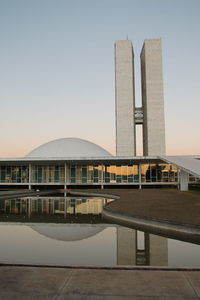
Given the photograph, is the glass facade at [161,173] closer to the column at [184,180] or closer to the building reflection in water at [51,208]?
the column at [184,180]

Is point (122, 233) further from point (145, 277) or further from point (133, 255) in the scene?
point (145, 277)

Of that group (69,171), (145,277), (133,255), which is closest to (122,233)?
(133,255)

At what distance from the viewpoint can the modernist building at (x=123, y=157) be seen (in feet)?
141

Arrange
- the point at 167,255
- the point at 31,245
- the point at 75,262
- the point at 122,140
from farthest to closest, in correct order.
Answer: the point at 122,140 → the point at 31,245 → the point at 167,255 → the point at 75,262

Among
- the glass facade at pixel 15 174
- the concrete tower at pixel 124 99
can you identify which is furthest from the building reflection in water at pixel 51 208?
the concrete tower at pixel 124 99

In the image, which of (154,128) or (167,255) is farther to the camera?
(154,128)

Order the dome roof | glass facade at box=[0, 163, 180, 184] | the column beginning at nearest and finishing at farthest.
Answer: the dome roof < the column < glass facade at box=[0, 163, 180, 184]

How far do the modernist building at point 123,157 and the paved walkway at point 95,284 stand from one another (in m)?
17.2

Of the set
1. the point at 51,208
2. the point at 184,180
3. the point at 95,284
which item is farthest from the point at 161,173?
the point at 95,284

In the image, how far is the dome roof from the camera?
12130mm

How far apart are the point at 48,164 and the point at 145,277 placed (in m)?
42.6

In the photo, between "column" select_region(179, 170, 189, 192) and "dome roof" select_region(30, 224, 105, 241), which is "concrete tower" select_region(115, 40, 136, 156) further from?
"dome roof" select_region(30, 224, 105, 241)

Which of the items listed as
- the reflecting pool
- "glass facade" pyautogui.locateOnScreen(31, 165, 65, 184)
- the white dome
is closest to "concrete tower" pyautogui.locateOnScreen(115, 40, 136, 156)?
the white dome

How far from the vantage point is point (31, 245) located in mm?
10695
